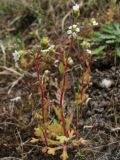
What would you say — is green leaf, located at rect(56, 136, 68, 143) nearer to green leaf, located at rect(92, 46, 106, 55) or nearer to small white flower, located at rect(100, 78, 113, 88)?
small white flower, located at rect(100, 78, 113, 88)

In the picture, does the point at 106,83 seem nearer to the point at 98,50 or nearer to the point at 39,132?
the point at 98,50

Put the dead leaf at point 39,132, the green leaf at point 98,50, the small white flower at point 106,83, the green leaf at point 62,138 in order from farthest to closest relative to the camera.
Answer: the green leaf at point 98,50 → the small white flower at point 106,83 → the dead leaf at point 39,132 → the green leaf at point 62,138

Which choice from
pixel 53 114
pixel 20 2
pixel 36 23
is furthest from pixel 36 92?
pixel 20 2

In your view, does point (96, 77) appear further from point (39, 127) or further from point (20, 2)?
point (20, 2)

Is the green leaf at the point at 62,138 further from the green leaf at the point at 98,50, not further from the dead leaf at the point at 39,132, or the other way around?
the green leaf at the point at 98,50

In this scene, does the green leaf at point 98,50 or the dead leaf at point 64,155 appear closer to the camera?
the dead leaf at point 64,155

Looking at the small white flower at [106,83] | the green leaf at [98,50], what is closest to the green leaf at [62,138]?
the small white flower at [106,83]

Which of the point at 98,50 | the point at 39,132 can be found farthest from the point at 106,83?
the point at 39,132

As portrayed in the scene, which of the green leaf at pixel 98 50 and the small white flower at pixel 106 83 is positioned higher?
the green leaf at pixel 98 50

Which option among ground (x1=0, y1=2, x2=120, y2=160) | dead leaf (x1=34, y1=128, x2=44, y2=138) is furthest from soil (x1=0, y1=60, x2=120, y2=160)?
dead leaf (x1=34, y1=128, x2=44, y2=138)
